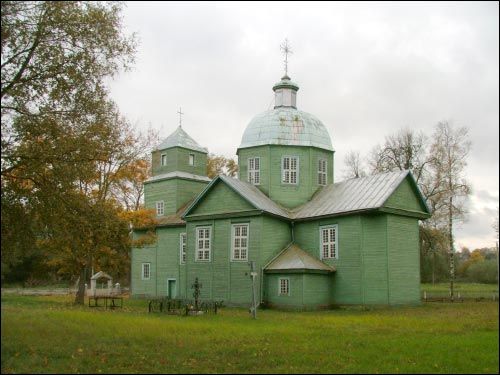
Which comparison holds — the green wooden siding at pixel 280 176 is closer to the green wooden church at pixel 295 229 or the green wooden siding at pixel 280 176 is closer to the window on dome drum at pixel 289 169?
the green wooden church at pixel 295 229

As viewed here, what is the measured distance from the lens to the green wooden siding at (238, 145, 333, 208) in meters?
35.0

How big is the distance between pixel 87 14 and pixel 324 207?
59.3 ft

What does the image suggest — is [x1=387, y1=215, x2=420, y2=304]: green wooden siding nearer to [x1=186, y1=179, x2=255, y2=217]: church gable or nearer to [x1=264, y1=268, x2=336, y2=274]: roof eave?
[x1=264, y1=268, x2=336, y2=274]: roof eave

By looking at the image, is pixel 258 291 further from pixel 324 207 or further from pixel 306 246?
pixel 324 207

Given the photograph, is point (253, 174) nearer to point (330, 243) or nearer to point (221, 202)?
point (221, 202)

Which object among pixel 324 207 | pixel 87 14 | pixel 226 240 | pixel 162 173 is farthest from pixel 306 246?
pixel 87 14

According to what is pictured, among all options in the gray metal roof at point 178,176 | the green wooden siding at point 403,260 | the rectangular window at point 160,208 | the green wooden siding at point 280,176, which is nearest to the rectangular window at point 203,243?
the green wooden siding at point 280,176

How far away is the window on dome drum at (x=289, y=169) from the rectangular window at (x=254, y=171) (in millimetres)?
1533

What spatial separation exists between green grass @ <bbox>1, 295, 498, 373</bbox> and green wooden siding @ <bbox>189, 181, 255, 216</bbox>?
1332cm

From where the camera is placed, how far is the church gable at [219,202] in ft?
106

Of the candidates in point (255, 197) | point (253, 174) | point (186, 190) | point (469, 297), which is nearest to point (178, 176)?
point (186, 190)

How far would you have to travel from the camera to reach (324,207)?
32.2 m

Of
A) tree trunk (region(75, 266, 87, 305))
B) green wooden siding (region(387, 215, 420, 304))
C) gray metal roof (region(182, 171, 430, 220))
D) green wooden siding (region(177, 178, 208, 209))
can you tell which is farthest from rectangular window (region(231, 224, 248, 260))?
green wooden siding (region(177, 178, 208, 209))

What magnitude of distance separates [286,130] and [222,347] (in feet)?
73.5
